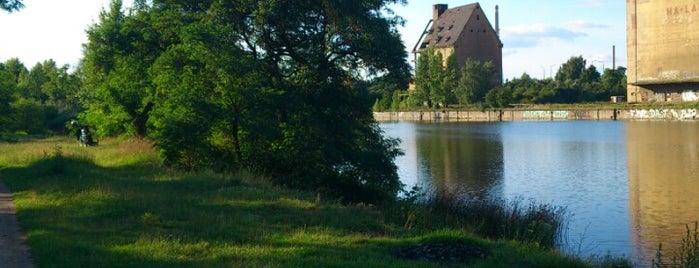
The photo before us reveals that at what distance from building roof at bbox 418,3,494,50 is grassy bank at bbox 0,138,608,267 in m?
Result: 125

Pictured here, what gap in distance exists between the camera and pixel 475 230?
16.2m

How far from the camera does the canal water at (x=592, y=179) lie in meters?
20.3

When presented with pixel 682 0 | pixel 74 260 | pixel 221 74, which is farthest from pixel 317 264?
pixel 682 0

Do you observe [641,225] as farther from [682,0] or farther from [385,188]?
[682,0]

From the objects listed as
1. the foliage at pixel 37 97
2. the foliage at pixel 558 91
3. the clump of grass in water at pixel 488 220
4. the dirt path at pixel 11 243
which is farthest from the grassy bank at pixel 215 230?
the foliage at pixel 558 91

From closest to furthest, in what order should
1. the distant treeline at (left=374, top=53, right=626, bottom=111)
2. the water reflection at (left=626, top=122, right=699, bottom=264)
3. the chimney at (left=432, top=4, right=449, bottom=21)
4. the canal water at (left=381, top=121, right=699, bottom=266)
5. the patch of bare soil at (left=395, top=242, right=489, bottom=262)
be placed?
the patch of bare soil at (left=395, top=242, right=489, bottom=262)
the water reflection at (left=626, top=122, right=699, bottom=264)
the canal water at (left=381, top=121, right=699, bottom=266)
the distant treeline at (left=374, top=53, right=626, bottom=111)
the chimney at (left=432, top=4, right=449, bottom=21)

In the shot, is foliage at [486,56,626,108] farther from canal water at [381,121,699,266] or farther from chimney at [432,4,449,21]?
canal water at [381,121,699,266]

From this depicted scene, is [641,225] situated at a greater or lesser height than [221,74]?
lesser

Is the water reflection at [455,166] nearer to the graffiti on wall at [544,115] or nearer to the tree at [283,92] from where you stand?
the tree at [283,92]

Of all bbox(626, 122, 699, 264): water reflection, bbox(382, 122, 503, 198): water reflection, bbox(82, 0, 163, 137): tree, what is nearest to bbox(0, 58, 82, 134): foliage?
bbox(82, 0, 163, 137): tree

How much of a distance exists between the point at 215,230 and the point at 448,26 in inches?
5366

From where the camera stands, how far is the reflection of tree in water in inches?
1198

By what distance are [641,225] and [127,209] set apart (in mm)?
15478

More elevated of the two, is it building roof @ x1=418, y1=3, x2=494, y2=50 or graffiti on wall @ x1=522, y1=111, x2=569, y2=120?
building roof @ x1=418, y1=3, x2=494, y2=50
